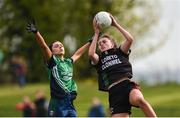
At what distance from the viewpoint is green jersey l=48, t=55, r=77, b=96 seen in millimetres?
14523

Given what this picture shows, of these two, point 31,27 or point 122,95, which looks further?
point 31,27

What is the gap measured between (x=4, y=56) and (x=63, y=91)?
3468cm

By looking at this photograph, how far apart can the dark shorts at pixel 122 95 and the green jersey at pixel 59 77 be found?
1045mm

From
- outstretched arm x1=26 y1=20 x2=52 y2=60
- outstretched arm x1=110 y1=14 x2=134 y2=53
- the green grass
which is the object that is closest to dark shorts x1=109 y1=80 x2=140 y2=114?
outstretched arm x1=110 y1=14 x2=134 y2=53

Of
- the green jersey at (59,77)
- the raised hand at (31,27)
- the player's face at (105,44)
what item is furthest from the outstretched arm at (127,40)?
the raised hand at (31,27)

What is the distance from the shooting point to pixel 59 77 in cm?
1454

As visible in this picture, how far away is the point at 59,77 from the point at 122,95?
55.0 inches

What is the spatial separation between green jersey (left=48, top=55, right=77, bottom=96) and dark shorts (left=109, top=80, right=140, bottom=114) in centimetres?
104

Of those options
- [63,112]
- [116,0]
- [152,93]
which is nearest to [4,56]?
[116,0]

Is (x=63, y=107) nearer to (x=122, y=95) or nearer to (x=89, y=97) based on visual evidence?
(x=122, y=95)

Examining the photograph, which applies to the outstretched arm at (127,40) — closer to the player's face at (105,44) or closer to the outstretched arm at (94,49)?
the player's face at (105,44)

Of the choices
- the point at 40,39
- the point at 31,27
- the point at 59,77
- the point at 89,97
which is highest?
the point at 89,97

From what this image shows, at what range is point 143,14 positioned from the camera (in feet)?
170

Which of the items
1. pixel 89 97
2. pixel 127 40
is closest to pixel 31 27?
pixel 127 40
